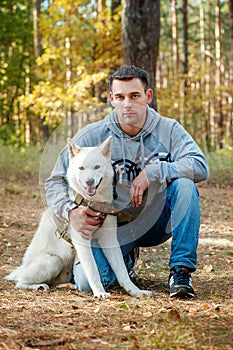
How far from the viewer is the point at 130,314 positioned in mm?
3377

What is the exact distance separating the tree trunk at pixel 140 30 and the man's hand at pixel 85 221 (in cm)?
567

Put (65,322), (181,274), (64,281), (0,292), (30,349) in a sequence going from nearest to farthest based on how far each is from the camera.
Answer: (30,349) → (65,322) → (181,274) → (0,292) → (64,281)

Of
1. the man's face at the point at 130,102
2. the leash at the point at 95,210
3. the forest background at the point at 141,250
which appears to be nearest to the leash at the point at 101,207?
the leash at the point at 95,210

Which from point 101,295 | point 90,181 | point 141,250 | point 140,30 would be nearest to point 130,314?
point 101,295

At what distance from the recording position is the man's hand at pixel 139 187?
12.9 ft

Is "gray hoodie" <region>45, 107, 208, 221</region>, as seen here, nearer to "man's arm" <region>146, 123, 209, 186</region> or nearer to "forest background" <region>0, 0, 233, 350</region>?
"man's arm" <region>146, 123, 209, 186</region>

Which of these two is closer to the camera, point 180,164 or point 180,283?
point 180,283

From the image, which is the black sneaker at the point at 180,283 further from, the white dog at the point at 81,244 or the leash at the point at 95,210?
the leash at the point at 95,210

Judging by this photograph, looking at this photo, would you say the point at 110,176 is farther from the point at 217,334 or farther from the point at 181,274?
the point at 217,334

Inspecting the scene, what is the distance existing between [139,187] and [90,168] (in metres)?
0.38

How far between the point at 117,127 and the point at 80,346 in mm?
1872

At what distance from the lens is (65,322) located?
3.22 metres

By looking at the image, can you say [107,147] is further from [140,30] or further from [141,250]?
[140,30]

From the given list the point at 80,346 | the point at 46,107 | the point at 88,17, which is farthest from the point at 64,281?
the point at 88,17
